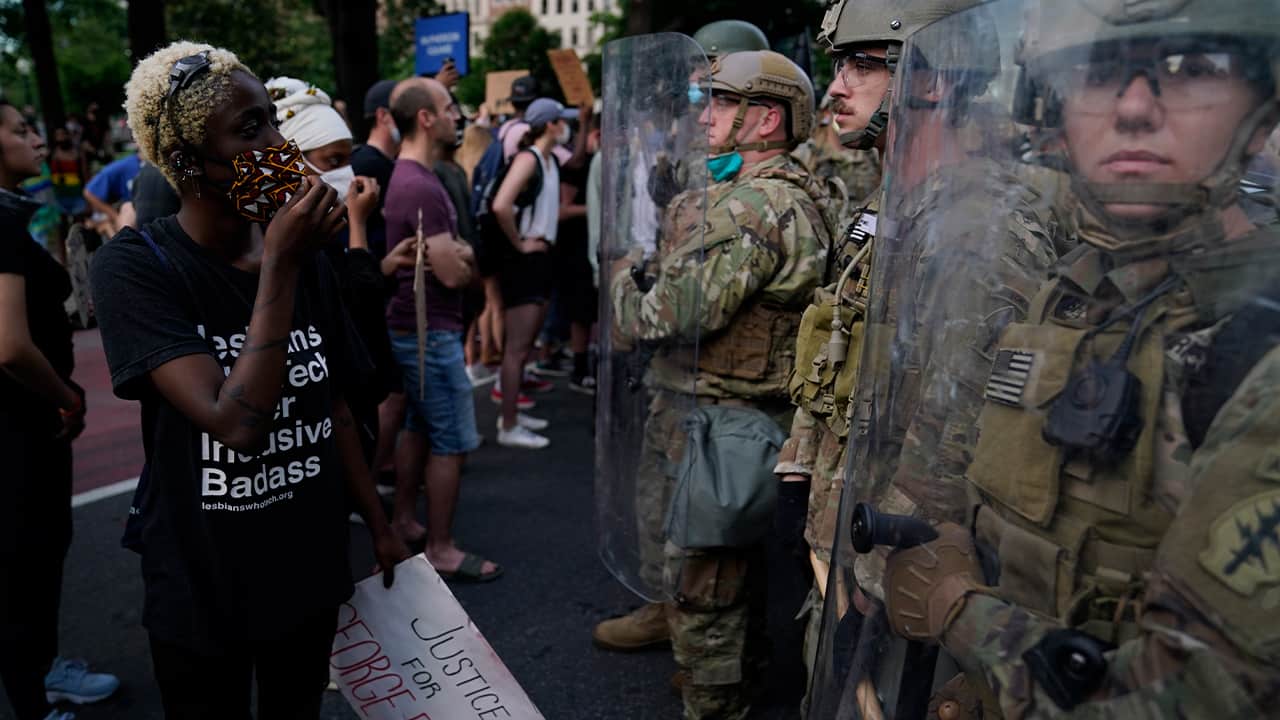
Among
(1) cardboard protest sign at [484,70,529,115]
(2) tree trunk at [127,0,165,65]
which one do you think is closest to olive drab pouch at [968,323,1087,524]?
(1) cardboard protest sign at [484,70,529,115]

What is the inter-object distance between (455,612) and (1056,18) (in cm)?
165

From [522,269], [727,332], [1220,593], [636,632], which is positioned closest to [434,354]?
[636,632]

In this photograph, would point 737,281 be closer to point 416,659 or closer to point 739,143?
point 739,143

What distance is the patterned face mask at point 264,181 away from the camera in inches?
68.6

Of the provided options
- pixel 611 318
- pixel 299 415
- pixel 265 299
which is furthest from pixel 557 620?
pixel 265 299

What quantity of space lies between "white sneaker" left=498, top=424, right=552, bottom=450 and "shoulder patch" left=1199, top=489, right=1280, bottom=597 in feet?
16.7

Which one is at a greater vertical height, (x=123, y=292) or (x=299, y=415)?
(x=123, y=292)

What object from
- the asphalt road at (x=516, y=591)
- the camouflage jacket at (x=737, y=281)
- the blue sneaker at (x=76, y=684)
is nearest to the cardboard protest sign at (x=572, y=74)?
the asphalt road at (x=516, y=591)

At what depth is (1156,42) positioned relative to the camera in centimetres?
96

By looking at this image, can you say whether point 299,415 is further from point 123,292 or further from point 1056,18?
point 1056,18

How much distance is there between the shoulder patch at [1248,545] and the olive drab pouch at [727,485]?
1.77 metres

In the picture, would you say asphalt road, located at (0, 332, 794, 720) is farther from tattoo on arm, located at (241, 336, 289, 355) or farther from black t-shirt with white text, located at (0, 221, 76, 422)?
black t-shirt with white text, located at (0, 221, 76, 422)

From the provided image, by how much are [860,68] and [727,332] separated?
874mm

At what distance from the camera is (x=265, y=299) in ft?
5.43
